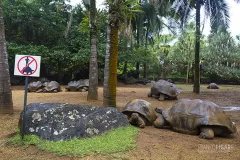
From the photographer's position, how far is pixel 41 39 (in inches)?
761

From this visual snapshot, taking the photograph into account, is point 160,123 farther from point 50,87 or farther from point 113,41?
point 50,87

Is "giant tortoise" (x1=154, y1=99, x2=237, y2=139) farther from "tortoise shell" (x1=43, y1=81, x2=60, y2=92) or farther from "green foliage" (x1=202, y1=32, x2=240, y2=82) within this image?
"green foliage" (x1=202, y1=32, x2=240, y2=82)

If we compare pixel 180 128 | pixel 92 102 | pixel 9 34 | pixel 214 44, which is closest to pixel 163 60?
pixel 214 44

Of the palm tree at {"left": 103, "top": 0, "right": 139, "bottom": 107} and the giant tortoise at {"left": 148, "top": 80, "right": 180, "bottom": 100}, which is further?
the giant tortoise at {"left": 148, "top": 80, "right": 180, "bottom": 100}

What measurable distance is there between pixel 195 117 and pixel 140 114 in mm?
1335

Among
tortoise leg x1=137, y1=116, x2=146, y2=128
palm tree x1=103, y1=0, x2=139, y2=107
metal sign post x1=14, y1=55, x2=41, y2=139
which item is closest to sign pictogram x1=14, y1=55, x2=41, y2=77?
metal sign post x1=14, y1=55, x2=41, y2=139

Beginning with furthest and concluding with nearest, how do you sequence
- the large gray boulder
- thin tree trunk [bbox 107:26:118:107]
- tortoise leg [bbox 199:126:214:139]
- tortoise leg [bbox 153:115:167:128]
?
thin tree trunk [bbox 107:26:118:107], tortoise leg [bbox 153:115:167:128], tortoise leg [bbox 199:126:214:139], the large gray boulder

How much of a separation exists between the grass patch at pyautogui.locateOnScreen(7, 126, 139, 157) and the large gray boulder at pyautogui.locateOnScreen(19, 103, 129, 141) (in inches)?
5.9

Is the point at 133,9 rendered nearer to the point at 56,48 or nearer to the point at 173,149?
the point at 173,149

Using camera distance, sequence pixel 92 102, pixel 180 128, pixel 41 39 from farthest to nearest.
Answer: pixel 41 39 → pixel 92 102 → pixel 180 128

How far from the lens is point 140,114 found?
20.6 feet

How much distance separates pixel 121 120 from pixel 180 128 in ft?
4.76

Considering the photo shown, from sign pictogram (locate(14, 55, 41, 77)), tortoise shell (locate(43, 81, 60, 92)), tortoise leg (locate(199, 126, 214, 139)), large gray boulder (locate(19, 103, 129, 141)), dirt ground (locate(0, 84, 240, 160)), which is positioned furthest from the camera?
tortoise shell (locate(43, 81, 60, 92))

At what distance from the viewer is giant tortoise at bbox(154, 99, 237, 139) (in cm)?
549
